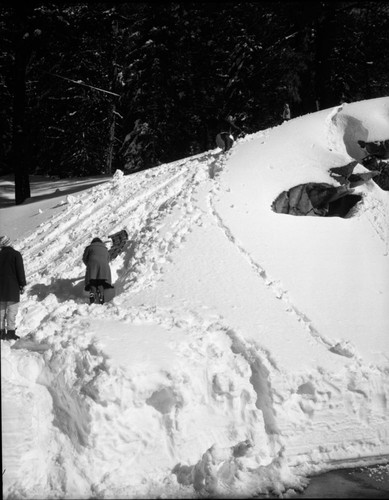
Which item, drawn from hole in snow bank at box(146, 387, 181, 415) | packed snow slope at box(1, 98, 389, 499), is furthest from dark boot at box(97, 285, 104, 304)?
hole in snow bank at box(146, 387, 181, 415)

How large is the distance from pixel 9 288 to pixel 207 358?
2886 millimetres

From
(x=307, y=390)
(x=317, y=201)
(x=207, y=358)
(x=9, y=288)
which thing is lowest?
(x=307, y=390)

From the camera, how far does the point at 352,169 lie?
12.2 m

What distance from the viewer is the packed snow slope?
18.6ft

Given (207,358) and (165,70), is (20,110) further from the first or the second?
(207,358)

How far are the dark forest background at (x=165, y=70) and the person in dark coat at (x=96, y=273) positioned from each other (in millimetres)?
9770

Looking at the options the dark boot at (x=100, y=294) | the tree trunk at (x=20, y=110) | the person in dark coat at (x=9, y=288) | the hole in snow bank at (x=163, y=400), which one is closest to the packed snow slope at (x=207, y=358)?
the hole in snow bank at (x=163, y=400)

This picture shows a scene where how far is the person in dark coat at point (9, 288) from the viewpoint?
24.9ft

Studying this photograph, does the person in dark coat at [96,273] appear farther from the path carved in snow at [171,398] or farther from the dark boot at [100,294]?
the path carved in snow at [171,398]

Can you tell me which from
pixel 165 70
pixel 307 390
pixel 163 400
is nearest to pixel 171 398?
pixel 163 400

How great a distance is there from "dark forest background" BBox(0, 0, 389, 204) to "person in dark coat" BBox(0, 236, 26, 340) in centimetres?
1049

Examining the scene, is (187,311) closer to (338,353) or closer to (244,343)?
(244,343)

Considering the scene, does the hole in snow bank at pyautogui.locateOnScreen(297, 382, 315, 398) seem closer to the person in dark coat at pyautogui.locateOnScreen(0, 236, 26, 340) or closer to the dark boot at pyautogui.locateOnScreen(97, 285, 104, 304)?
the dark boot at pyautogui.locateOnScreen(97, 285, 104, 304)

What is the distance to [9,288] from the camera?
7637mm
